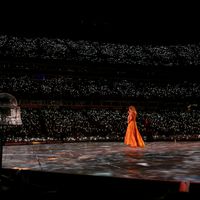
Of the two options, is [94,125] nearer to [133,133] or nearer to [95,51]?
[133,133]

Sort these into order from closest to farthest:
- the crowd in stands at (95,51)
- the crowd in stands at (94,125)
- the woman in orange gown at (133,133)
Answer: the woman in orange gown at (133,133), the crowd in stands at (94,125), the crowd in stands at (95,51)

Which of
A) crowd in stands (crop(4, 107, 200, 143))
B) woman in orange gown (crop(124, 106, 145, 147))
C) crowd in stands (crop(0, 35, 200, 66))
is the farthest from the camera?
crowd in stands (crop(0, 35, 200, 66))

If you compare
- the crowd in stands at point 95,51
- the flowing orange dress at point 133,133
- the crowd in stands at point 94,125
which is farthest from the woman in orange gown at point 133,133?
the crowd in stands at point 95,51

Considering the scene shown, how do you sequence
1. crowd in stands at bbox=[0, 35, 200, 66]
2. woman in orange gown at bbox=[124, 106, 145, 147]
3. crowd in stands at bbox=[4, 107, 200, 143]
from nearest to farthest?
woman in orange gown at bbox=[124, 106, 145, 147], crowd in stands at bbox=[4, 107, 200, 143], crowd in stands at bbox=[0, 35, 200, 66]

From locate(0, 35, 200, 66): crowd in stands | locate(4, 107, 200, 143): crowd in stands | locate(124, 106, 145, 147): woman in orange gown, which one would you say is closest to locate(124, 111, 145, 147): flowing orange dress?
locate(124, 106, 145, 147): woman in orange gown

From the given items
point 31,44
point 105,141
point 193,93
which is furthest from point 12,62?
point 193,93

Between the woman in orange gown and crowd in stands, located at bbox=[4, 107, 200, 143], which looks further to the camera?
crowd in stands, located at bbox=[4, 107, 200, 143]

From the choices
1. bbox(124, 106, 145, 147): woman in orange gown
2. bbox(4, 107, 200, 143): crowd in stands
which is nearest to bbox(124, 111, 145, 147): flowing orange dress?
bbox(124, 106, 145, 147): woman in orange gown

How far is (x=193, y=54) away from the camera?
19672 mm

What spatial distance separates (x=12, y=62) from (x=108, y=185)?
1205 cm

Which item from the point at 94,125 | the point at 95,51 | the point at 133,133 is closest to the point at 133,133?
the point at 133,133

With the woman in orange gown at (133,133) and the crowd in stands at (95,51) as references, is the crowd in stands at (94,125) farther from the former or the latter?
the woman in orange gown at (133,133)

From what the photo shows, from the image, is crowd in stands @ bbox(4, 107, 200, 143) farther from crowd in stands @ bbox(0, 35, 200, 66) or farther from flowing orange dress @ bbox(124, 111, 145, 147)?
flowing orange dress @ bbox(124, 111, 145, 147)

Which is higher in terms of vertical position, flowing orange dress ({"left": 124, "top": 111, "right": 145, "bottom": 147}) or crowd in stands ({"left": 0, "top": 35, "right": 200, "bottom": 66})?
crowd in stands ({"left": 0, "top": 35, "right": 200, "bottom": 66})
